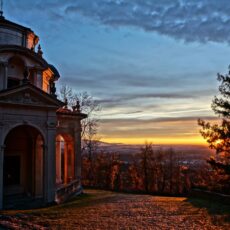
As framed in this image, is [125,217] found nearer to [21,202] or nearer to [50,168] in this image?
[50,168]

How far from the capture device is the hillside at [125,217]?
38.2 ft

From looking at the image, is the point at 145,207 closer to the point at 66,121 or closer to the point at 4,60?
the point at 66,121

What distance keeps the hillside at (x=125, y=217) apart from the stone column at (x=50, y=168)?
109 inches

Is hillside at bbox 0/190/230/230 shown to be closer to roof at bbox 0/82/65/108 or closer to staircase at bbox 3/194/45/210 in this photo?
staircase at bbox 3/194/45/210

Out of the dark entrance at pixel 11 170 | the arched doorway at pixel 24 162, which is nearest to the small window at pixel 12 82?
the arched doorway at pixel 24 162

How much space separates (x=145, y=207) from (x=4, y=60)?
1186cm

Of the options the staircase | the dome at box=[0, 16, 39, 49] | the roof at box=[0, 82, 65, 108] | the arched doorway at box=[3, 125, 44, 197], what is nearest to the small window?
the dome at box=[0, 16, 39, 49]

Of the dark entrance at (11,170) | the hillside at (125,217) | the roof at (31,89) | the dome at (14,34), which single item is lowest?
the hillside at (125,217)

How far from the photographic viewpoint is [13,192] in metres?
18.7

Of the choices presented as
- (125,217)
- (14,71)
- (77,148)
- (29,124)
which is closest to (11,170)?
(29,124)

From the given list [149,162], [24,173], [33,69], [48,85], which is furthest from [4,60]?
[149,162]

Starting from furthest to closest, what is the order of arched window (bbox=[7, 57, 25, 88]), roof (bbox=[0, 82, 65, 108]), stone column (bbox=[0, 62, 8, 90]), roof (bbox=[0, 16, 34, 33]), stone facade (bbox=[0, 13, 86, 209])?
roof (bbox=[0, 16, 34, 33]), arched window (bbox=[7, 57, 25, 88]), stone column (bbox=[0, 62, 8, 90]), stone facade (bbox=[0, 13, 86, 209]), roof (bbox=[0, 82, 65, 108])

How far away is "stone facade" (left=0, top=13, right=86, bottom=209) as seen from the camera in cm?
1669

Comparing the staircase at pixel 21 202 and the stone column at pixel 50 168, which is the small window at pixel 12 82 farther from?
the staircase at pixel 21 202
